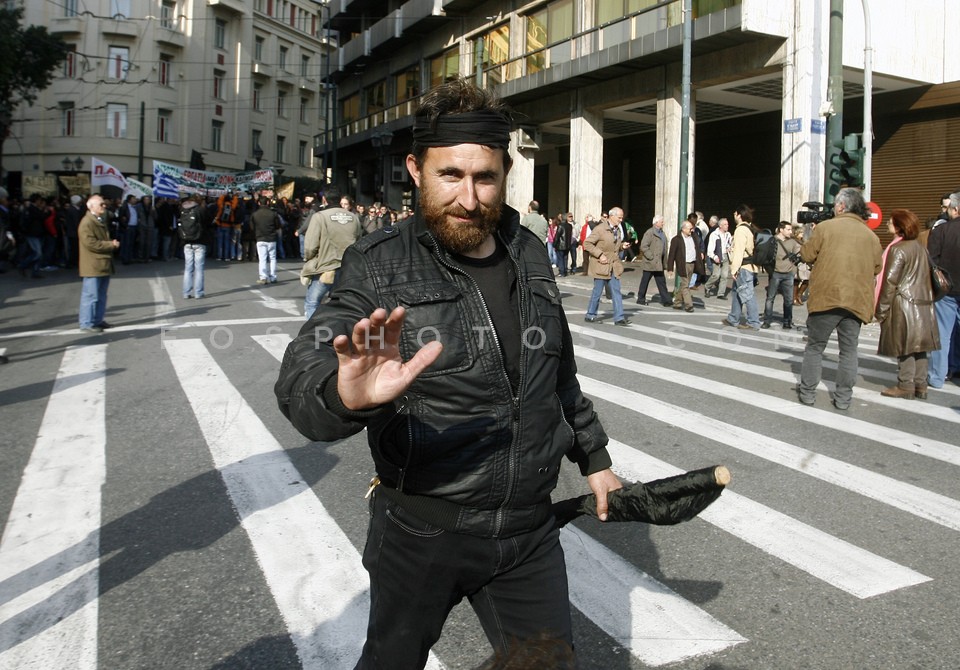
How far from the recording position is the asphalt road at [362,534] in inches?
126

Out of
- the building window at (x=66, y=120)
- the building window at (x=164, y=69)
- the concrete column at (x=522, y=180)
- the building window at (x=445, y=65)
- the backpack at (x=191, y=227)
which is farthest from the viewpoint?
the building window at (x=164, y=69)

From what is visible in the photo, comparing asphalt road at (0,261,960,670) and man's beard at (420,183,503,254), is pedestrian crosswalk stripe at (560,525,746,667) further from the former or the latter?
man's beard at (420,183,503,254)

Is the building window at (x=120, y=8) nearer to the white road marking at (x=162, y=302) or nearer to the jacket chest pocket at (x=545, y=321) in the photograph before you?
the white road marking at (x=162, y=302)

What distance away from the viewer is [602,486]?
2326 millimetres

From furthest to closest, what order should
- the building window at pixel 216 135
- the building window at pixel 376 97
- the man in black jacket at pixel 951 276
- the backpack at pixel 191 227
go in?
the building window at pixel 216 135 → the building window at pixel 376 97 → the backpack at pixel 191 227 → the man in black jacket at pixel 951 276

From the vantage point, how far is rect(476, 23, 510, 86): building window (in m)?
30.2

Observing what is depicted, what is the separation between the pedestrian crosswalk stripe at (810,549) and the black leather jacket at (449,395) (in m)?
2.34

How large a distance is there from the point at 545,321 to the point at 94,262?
10.3 m

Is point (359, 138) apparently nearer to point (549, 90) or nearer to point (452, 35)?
point (452, 35)

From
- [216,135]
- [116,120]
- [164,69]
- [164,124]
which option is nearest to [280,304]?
[116,120]

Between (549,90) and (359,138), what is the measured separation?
1915cm

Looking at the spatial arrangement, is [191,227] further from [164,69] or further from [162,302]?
[164,69]

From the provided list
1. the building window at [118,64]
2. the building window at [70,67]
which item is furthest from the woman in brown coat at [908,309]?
the building window at [70,67]

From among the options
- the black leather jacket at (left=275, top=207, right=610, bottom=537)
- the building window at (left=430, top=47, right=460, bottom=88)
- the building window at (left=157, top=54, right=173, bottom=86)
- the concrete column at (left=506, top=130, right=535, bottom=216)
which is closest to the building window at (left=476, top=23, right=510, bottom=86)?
the concrete column at (left=506, top=130, right=535, bottom=216)
